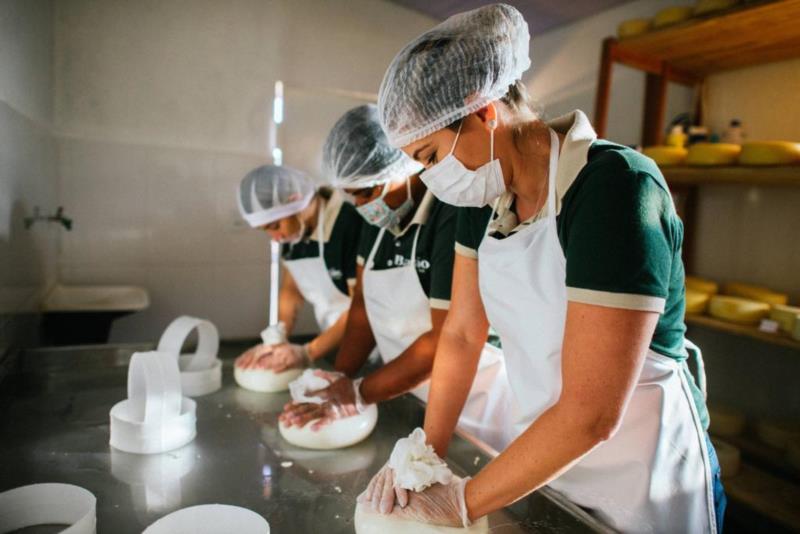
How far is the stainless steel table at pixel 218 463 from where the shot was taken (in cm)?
89

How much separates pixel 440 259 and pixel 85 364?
121cm

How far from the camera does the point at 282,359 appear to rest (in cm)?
154

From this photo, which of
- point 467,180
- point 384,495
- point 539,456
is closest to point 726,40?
point 467,180

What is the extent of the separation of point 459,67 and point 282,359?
40.1 inches

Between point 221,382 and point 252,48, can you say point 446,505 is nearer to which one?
point 221,382

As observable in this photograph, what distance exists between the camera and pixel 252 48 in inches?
109

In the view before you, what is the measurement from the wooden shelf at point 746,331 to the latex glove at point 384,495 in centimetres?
150

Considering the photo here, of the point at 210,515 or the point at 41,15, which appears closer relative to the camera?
the point at 210,515

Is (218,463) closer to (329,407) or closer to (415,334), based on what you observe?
(329,407)

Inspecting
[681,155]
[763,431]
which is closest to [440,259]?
[681,155]

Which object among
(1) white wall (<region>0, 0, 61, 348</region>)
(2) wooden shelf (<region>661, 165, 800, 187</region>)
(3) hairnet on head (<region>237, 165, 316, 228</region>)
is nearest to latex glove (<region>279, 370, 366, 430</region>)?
(3) hairnet on head (<region>237, 165, 316, 228</region>)

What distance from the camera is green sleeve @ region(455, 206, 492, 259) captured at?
1.03 metres

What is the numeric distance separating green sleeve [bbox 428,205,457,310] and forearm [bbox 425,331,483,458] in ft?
0.42

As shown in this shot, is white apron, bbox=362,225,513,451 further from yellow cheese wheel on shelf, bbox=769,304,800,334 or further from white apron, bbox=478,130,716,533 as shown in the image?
yellow cheese wheel on shelf, bbox=769,304,800,334
